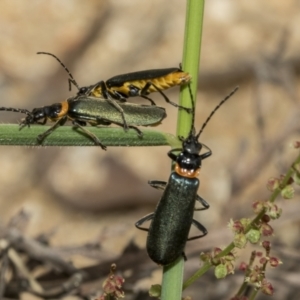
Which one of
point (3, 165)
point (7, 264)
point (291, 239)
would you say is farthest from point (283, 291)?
point (3, 165)

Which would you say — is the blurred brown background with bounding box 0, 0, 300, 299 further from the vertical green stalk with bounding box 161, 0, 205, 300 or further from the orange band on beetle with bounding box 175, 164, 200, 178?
the vertical green stalk with bounding box 161, 0, 205, 300

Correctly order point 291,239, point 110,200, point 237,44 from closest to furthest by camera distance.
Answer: point 291,239 < point 110,200 < point 237,44

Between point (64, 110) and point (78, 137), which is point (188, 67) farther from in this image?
point (64, 110)

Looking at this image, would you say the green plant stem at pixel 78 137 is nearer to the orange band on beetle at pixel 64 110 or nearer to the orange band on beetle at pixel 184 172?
the orange band on beetle at pixel 184 172

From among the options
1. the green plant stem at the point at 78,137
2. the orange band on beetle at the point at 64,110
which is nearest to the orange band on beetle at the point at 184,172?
the green plant stem at the point at 78,137

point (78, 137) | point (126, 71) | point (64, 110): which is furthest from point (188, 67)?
point (126, 71)

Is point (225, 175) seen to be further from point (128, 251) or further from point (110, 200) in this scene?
point (128, 251)

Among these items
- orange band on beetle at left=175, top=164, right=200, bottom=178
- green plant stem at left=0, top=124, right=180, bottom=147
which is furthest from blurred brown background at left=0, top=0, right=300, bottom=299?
green plant stem at left=0, top=124, right=180, bottom=147
